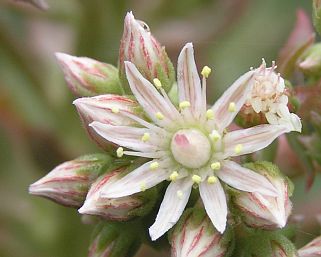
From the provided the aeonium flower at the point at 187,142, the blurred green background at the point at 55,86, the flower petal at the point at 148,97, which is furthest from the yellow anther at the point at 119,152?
the blurred green background at the point at 55,86

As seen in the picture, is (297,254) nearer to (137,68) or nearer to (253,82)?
(253,82)

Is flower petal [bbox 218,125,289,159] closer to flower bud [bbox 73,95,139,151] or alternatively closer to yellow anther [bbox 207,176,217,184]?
yellow anther [bbox 207,176,217,184]

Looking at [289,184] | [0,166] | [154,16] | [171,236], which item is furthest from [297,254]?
[0,166]

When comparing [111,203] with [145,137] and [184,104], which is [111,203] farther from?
[184,104]

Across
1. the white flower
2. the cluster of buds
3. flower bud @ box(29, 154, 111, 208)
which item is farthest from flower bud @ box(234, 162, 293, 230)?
flower bud @ box(29, 154, 111, 208)

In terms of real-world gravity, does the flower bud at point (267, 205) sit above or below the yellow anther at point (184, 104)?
below

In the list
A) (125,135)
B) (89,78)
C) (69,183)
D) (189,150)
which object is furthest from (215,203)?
(89,78)

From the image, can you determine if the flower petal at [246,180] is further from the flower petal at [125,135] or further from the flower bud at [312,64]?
the flower bud at [312,64]

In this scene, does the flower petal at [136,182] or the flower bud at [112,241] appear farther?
the flower bud at [112,241]
